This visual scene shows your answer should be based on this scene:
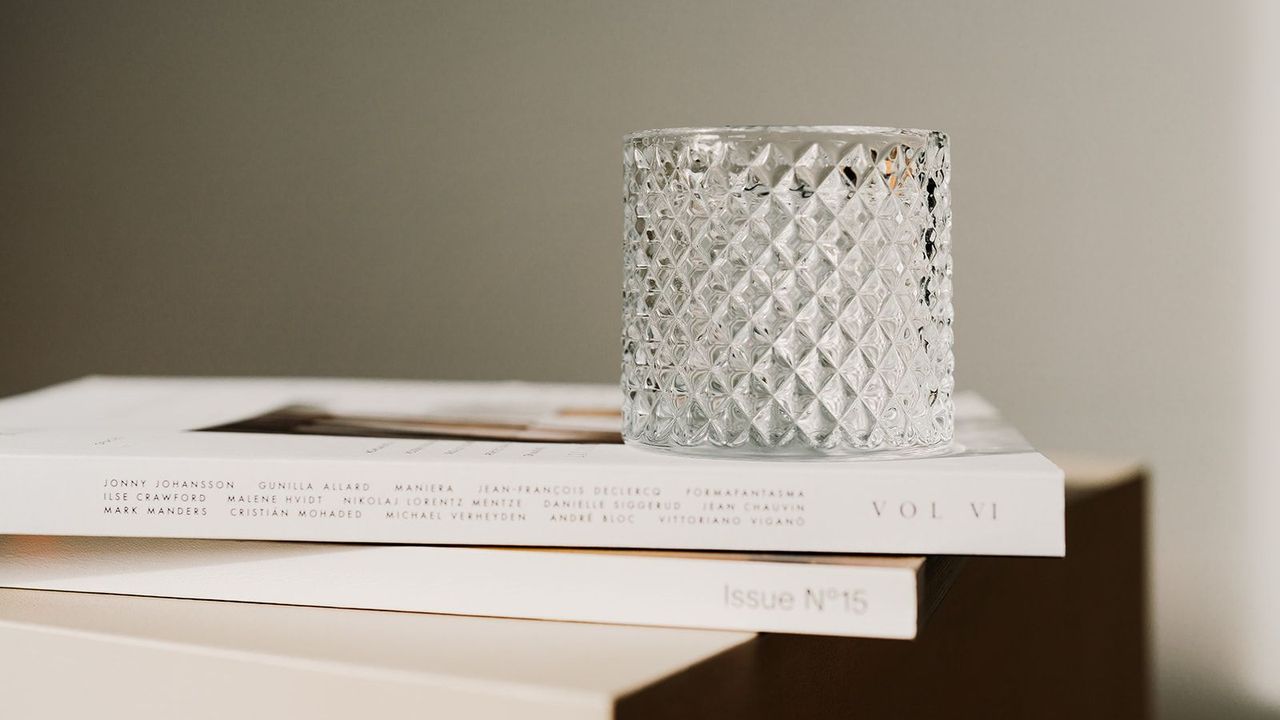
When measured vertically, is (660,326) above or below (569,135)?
below

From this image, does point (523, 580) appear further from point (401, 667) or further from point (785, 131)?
point (785, 131)

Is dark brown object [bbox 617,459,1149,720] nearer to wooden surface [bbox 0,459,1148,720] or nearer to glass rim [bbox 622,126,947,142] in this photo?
wooden surface [bbox 0,459,1148,720]

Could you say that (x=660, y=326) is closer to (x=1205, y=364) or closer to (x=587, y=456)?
(x=587, y=456)

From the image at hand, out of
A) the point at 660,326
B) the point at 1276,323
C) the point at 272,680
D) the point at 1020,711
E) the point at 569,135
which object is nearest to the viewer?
the point at 272,680

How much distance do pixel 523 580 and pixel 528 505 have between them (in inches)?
1.1

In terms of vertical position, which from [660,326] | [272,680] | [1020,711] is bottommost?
[1020,711]

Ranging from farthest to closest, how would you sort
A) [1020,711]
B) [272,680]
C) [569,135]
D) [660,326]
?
[569,135], [1020,711], [660,326], [272,680]

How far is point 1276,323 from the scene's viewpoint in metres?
1.12

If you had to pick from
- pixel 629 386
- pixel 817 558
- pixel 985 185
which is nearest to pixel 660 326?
pixel 629 386

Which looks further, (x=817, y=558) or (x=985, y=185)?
(x=985, y=185)

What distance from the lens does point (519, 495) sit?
0.48 metres

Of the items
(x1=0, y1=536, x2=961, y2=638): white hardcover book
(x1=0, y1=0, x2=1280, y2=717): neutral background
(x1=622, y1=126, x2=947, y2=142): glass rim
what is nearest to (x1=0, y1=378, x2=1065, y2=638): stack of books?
(x1=0, y1=536, x2=961, y2=638): white hardcover book

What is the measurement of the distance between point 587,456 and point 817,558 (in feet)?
0.34

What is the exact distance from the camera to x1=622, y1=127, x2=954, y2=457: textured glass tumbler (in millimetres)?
525
